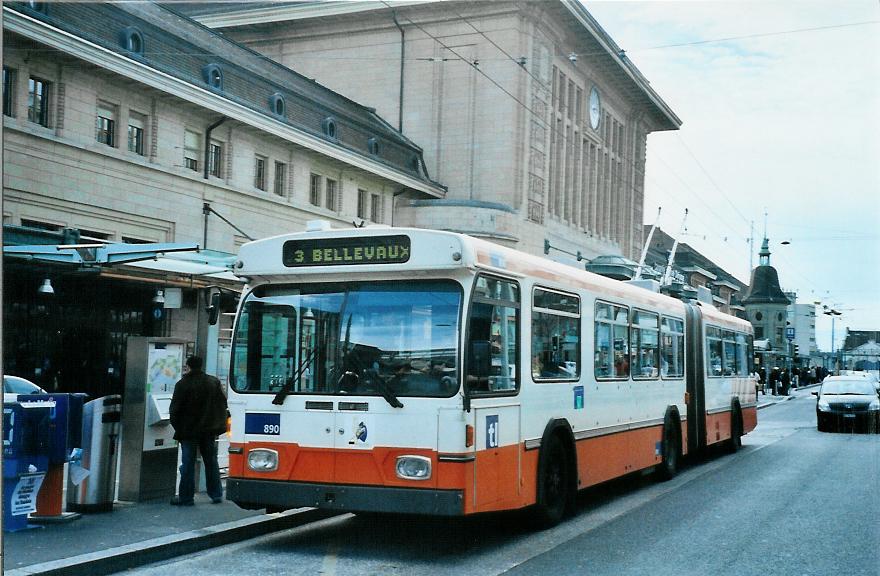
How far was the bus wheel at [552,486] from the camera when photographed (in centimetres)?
985

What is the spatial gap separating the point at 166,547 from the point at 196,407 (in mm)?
2377

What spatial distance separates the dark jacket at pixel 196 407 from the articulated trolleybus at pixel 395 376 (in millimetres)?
1584

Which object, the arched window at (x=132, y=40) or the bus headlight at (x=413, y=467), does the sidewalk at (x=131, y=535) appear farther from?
the arched window at (x=132, y=40)

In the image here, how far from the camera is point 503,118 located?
4403cm

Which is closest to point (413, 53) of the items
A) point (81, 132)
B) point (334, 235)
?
point (81, 132)

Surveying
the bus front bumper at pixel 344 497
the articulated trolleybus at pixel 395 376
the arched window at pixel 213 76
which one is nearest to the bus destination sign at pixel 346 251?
the articulated trolleybus at pixel 395 376

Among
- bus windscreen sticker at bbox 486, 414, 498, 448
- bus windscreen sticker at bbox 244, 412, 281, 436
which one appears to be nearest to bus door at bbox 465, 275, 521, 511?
bus windscreen sticker at bbox 486, 414, 498, 448

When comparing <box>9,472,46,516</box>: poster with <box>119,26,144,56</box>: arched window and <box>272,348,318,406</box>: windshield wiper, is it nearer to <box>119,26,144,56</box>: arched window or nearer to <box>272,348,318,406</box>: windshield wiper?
<box>272,348,318,406</box>: windshield wiper

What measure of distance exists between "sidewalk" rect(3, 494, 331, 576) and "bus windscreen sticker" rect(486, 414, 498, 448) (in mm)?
2506

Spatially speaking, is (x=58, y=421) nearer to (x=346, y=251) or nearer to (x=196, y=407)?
(x=196, y=407)

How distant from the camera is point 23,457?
9.06 m

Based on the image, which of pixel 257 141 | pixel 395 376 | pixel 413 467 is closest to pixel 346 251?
pixel 395 376

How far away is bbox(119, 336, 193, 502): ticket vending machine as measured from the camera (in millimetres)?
10719

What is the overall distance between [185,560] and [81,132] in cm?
1701
